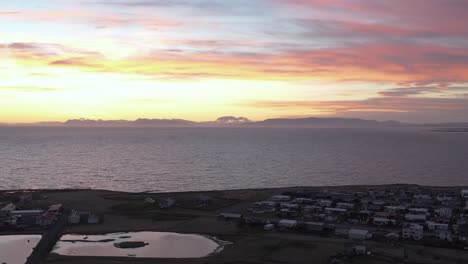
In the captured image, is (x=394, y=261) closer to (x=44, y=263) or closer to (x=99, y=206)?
(x=44, y=263)

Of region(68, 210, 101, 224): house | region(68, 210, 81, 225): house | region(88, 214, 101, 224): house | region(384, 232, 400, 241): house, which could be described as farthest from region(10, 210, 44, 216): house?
region(384, 232, 400, 241): house

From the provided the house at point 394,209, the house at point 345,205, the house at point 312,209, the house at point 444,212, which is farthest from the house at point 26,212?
the house at point 444,212

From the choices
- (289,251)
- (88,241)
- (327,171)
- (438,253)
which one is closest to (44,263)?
(88,241)

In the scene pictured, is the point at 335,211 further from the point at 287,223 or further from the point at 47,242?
the point at 47,242

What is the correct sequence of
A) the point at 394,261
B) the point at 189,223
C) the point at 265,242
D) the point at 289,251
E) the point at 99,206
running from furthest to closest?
the point at 99,206 < the point at 189,223 < the point at 265,242 < the point at 289,251 < the point at 394,261

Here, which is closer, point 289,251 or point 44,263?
point 44,263

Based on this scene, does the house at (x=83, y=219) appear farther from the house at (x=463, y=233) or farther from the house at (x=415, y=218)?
the house at (x=463, y=233)
